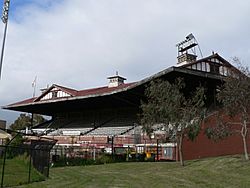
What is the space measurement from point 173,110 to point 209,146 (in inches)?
478

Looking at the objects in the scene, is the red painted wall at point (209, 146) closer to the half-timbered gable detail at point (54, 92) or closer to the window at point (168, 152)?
the window at point (168, 152)

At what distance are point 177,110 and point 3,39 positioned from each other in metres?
10.8

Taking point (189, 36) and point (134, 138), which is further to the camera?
point (189, 36)

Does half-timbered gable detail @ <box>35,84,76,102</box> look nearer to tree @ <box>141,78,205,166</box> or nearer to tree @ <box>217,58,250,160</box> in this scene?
tree @ <box>141,78,205,166</box>

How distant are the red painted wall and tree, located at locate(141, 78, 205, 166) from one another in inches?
261

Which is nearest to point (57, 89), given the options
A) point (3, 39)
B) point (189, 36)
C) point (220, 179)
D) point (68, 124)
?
point (68, 124)

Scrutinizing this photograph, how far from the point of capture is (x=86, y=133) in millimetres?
47062

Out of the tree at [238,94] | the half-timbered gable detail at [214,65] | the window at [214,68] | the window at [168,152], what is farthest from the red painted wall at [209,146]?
the tree at [238,94]

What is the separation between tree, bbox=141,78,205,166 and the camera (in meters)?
23.3

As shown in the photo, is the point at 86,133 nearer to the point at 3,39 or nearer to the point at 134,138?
the point at 134,138

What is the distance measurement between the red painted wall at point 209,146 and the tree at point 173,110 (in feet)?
21.7

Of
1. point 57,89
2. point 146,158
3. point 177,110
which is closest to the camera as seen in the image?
point 177,110

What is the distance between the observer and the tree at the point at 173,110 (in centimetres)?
2329

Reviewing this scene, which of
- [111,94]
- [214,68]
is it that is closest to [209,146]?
[214,68]
